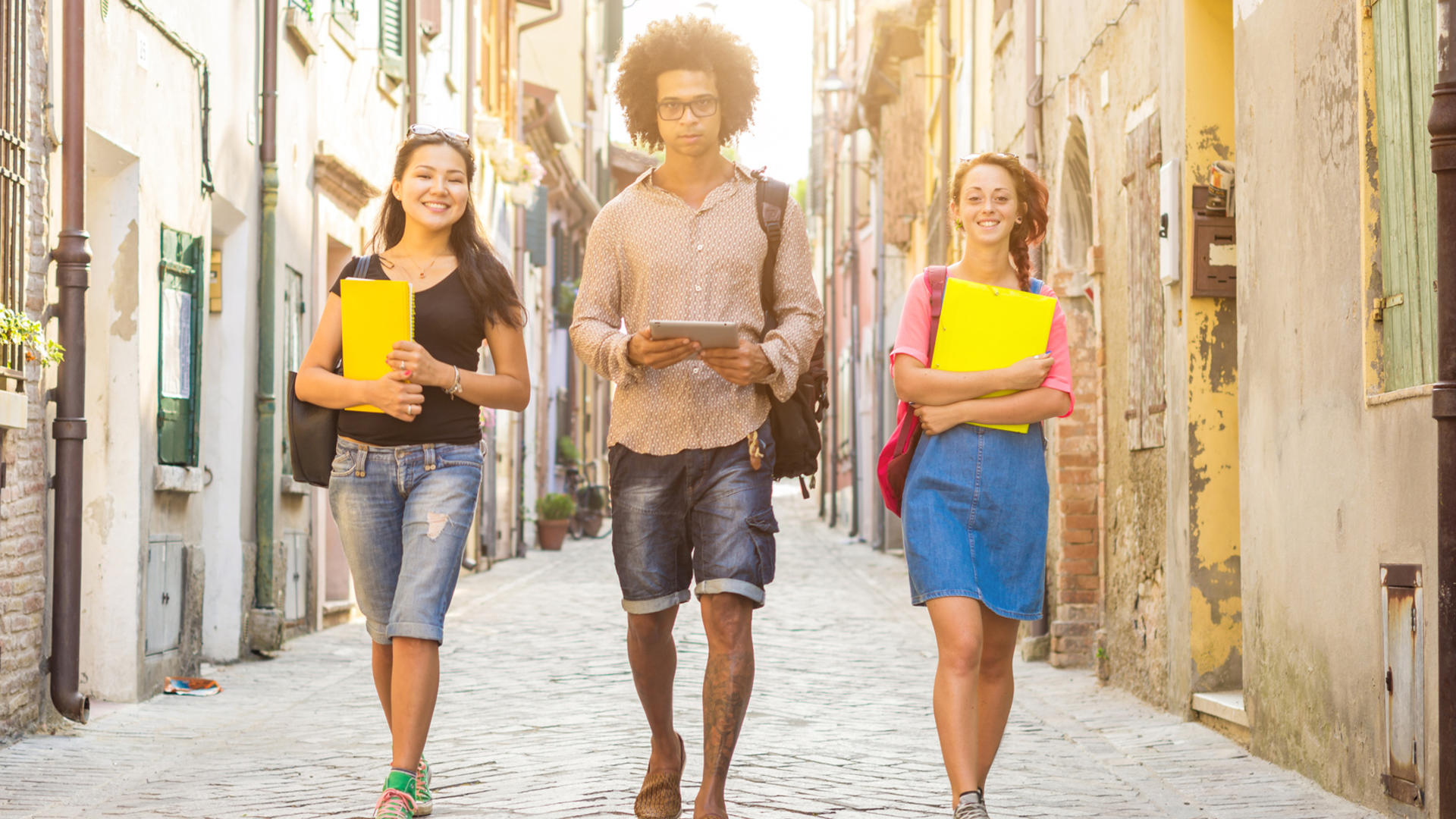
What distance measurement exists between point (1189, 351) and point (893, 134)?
15.7 metres

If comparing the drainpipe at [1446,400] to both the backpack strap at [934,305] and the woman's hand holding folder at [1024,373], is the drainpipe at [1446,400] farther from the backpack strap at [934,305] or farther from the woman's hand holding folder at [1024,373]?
the backpack strap at [934,305]

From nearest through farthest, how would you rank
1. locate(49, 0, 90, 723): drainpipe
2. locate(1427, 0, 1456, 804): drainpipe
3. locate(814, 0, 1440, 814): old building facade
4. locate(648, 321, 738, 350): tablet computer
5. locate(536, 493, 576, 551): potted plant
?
locate(648, 321, 738, 350): tablet computer → locate(1427, 0, 1456, 804): drainpipe → locate(814, 0, 1440, 814): old building facade → locate(49, 0, 90, 723): drainpipe → locate(536, 493, 576, 551): potted plant

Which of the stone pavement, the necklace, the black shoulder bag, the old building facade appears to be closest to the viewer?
the black shoulder bag

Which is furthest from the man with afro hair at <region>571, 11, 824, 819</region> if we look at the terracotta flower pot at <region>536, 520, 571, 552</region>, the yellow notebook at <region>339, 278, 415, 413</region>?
the terracotta flower pot at <region>536, 520, 571, 552</region>

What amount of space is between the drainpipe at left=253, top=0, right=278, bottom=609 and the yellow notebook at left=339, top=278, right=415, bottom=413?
6680 millimetres

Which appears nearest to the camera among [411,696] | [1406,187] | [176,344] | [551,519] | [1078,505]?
[411,696]

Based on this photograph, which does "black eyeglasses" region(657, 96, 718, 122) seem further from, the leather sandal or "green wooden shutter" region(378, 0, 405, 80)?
"green wooden shutter" region(378, 0, 405, 80)

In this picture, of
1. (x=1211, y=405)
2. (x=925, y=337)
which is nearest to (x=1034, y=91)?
(x=1211, y=405)

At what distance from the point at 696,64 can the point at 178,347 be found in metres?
5.64

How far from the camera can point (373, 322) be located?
4.99 metres

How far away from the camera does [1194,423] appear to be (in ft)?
26.4

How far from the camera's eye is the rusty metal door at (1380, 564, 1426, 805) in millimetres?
5223

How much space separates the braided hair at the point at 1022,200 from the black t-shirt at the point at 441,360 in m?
1.38

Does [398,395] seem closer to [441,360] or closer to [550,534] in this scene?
[441,360]
